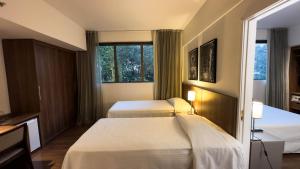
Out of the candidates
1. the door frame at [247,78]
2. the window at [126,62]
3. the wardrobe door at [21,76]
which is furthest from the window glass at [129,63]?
the door frame at [247,78]

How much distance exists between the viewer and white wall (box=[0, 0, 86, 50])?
6.30 ft

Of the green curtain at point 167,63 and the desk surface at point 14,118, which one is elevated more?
the green curtain at point 167,63

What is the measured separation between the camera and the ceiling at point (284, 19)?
9.60 ft

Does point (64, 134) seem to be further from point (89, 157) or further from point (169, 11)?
point (169, 11)

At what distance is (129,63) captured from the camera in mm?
4645

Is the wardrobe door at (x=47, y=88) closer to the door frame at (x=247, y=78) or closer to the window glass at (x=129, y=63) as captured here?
the window glass at (x=129, y=63)

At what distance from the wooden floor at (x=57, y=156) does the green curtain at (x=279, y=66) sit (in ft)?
6.93

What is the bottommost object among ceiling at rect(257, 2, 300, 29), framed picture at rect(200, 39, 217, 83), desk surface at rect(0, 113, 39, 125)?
desk surface at rect(0, 113, 39, 125)

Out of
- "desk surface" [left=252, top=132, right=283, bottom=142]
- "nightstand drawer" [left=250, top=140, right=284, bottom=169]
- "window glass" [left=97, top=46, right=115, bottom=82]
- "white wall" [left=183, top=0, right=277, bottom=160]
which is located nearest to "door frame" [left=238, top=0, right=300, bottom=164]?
"white wall" [left=183, top=0, right=277, bottom=160]

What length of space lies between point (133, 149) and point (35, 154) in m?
2.21

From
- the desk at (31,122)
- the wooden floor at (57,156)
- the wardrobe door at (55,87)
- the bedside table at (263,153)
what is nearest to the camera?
the bedside table at (263,153)

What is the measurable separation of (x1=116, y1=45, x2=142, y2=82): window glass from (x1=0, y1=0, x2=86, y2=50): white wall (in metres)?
1.24

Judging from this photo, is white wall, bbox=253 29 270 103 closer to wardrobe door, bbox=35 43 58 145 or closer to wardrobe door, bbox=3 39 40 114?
wardrobe door, bbox=35 43 58 145

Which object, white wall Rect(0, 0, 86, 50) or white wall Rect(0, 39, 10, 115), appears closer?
white wall Rect(0, 0, 86, 50)
